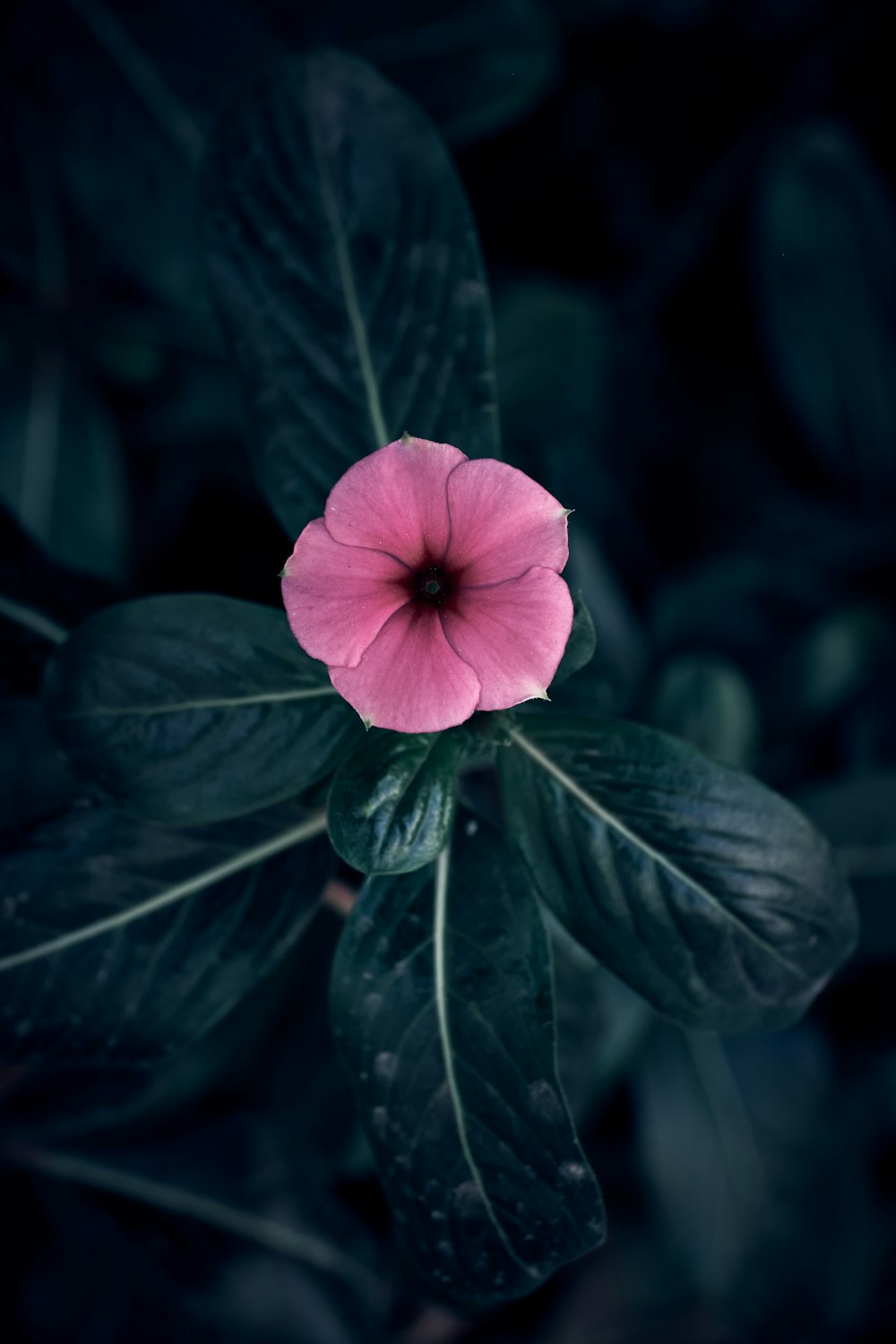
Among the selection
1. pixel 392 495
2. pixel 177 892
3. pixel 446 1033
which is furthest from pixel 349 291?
pixel 446 1033

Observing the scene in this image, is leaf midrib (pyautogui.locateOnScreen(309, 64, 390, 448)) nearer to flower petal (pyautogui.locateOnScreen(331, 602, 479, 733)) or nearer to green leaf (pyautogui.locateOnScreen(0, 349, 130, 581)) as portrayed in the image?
flower petal (pyautogui.locateOnScreen(331, 602, 479, 733))

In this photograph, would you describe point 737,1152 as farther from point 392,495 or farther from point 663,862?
point 392,495

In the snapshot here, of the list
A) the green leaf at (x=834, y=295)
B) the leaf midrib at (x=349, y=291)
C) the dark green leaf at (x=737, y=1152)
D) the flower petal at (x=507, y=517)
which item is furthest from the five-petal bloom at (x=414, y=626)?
the green leaf at (x=834, y=295)

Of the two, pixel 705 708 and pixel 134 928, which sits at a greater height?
pixel 134 928

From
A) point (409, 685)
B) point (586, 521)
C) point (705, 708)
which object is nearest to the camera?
point (409, 685)

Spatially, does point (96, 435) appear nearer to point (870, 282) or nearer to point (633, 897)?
point (633, 897)

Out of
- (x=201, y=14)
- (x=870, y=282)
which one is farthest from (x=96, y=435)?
(x=870, y=282)

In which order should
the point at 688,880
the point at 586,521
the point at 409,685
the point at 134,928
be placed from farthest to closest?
1. the point at 586,521
2. the point at 134,928
3. the point at 688,880
4. the point at 409,685
